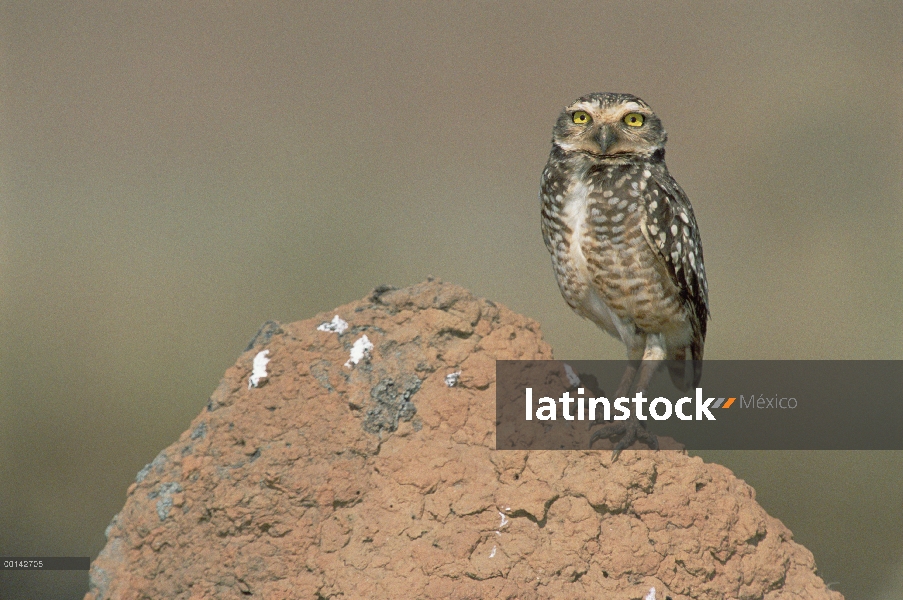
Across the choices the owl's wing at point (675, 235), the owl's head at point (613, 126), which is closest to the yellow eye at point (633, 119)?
the owl's head at point (613, 126)

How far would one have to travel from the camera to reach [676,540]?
427 cm

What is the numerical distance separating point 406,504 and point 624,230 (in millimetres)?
2174

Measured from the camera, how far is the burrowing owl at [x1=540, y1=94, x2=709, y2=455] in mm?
5539

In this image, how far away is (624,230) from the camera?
5500 mm

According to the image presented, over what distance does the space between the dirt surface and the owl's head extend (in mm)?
1710

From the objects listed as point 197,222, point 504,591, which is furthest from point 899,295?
point 504,591

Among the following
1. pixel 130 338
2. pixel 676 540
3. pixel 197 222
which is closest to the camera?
pixel 676 540

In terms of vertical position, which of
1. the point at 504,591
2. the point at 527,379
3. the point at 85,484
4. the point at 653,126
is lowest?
the point at 85,484

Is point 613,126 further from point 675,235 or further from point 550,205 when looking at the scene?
point 675,235

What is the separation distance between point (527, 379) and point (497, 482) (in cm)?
56

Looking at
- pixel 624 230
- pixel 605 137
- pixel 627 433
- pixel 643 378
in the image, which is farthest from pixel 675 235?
pixel 627 433

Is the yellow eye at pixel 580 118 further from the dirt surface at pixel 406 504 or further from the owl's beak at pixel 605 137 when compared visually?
the dirt surface at pixel 406 504

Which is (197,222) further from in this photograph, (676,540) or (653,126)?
(676,540)

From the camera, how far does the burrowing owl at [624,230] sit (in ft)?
18.2
